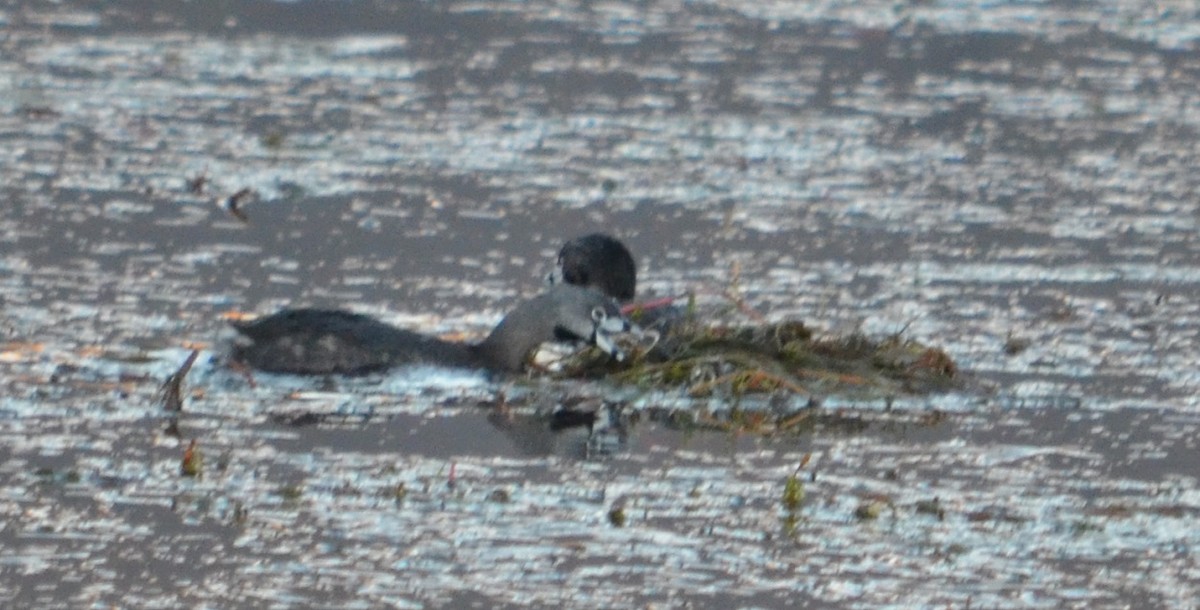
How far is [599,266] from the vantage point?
39.9ft

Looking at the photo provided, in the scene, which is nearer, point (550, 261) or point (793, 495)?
point (793, 495)

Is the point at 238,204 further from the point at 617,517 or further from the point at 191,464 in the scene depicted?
the point at 617,517

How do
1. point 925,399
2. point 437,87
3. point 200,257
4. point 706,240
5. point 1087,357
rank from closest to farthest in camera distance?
1. point 925,399
2. point 1087,357
3. point 200,257
4. point 706,240
5. point 437,87

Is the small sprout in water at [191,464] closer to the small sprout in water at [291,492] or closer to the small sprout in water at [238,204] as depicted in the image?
the small sprout in water at [291,492]

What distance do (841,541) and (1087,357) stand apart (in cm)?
345

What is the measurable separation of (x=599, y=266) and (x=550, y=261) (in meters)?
1.20

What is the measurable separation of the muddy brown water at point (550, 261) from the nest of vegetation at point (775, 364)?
13 cm

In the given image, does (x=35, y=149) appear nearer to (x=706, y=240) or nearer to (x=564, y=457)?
(x=706, y=240)

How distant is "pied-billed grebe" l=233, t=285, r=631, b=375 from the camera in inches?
418

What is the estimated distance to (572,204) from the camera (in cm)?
1473

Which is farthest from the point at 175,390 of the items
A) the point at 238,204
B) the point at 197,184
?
the point at 197,184

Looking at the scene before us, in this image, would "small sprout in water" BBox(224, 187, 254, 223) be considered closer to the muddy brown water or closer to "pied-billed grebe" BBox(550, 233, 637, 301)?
the muddy brown water

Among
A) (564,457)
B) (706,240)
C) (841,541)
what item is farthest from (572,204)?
(841,541)

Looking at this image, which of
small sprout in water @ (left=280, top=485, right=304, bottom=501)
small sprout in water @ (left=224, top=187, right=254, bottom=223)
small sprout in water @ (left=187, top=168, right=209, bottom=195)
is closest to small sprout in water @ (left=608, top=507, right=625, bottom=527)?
small sprout in water @ (left=280, top=485, right=304, bottom=501)
